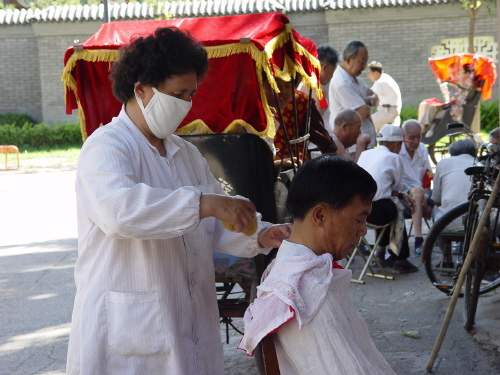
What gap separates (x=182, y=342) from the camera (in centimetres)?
288

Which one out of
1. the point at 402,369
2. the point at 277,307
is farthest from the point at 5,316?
the point at 277,307

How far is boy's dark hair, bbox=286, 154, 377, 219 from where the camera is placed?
2426 mm

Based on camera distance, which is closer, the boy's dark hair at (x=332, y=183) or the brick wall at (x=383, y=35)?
the boy's dark hair at (x=332, y=183)

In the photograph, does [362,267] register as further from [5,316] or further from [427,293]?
[5,316]

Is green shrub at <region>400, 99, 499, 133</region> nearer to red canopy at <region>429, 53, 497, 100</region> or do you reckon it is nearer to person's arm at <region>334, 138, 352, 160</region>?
red canopy at <region>429, 53, 497, 100</region>

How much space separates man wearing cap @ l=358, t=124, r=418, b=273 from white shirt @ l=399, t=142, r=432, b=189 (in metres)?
0.60

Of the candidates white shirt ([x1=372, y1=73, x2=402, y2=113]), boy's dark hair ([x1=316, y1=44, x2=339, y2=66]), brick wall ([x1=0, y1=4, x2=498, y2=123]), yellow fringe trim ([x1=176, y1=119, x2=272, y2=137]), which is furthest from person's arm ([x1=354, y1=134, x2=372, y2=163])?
brick wall ([x1=0, y1=4, x2=498, y2=123])

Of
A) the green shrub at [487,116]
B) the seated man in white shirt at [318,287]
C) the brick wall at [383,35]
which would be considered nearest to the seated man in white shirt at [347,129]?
the seated man in white shirt at [318,287]

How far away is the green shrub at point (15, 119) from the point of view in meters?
25.7

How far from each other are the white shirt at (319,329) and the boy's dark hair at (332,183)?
0.16 metres

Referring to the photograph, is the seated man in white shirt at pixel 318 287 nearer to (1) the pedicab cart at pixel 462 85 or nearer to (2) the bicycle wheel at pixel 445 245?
(2) the bicycle wheel at pixel 445 245

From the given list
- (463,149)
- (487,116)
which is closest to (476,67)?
(463,149)

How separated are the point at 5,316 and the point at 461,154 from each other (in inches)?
169

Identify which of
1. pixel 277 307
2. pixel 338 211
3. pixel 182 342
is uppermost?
pixel 338 211
